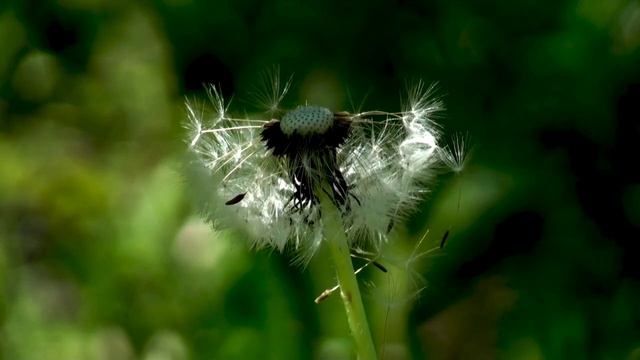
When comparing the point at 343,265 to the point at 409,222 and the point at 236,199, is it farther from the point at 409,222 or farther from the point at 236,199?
the point at 409,222

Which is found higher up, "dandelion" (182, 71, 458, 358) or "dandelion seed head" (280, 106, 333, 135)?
"dandelion seed head" (280, 106, 333, 135)

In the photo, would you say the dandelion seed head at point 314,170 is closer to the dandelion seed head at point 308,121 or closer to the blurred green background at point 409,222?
the dandelion seed head at point 308,121

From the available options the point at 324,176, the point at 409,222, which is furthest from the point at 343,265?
the point at 409,222

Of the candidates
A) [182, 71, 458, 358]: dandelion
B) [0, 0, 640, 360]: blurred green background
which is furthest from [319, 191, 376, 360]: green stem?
[0, 0, 640, 360]: blurred green background

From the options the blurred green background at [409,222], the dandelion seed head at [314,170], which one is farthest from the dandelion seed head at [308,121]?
A: the blurred green background at [409,222]

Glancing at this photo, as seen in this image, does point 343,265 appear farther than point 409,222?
No

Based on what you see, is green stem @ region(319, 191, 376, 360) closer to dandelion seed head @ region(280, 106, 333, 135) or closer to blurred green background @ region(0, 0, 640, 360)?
dandelion seed head @ region(280, 106, 333, 135)

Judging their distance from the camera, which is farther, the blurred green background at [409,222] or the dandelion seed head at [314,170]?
the blurred green background at [409,222]

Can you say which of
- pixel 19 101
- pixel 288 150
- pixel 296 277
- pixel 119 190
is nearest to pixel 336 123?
pixel 288 150

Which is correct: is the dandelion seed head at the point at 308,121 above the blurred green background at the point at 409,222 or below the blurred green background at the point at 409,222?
above
